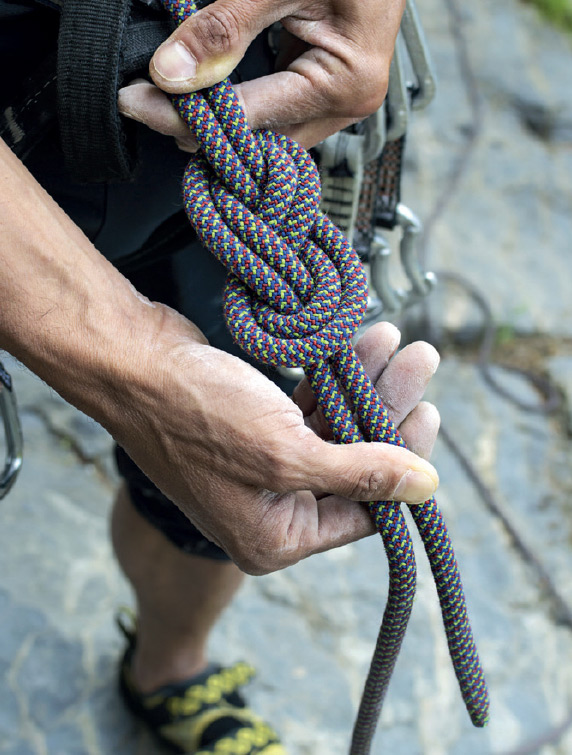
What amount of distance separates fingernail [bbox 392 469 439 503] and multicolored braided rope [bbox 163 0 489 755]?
50mm

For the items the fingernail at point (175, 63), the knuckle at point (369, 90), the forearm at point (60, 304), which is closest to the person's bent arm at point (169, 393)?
the forearm at point (60, 304)

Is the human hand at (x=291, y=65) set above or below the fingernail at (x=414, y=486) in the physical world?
above

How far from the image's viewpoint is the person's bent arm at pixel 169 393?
0.65 metres

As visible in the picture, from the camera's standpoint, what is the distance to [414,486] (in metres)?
0.69

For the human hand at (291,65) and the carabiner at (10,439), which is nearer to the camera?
the human hand at (291,65)

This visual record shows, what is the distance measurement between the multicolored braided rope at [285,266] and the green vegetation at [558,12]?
11.7 feet

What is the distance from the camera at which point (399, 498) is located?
0.70m

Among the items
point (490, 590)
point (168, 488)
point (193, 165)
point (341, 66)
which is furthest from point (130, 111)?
Answer: point (490, 590)

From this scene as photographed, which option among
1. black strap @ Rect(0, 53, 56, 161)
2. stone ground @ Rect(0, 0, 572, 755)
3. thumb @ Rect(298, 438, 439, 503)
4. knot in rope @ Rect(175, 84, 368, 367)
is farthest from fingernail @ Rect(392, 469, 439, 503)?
stone ground @ Rect(0, 0, 572, 755)

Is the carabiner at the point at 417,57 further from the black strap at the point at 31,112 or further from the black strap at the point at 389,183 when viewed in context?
the black strap at the point at 31,112

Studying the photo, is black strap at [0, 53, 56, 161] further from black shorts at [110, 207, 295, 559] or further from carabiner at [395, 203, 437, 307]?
carabiner at [395, 203, 437, 307]

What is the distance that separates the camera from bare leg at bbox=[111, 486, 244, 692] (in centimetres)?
122

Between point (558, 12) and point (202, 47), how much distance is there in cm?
364

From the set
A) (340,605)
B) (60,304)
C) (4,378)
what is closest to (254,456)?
(60,304)
